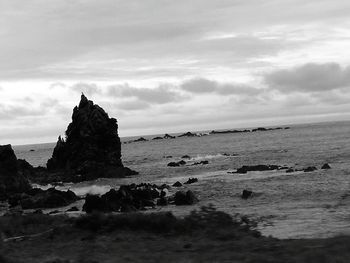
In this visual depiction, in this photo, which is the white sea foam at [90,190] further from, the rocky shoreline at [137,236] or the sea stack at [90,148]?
the sea stack at [90,148]

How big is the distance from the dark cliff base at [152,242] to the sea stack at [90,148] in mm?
50004

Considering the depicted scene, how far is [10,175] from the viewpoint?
62.5 meters

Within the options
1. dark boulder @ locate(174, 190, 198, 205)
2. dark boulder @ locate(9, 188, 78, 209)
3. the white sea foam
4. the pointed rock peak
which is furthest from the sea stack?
dark boulder @ locate(174, 190, 198, 205)

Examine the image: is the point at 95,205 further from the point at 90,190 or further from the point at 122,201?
the point at 90,190

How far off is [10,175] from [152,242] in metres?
41.6

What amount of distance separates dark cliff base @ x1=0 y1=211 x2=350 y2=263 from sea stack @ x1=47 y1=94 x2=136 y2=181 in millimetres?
50004

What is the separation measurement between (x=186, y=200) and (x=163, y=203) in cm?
220

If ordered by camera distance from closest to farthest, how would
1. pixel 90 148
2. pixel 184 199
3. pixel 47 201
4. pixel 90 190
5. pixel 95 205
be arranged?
pixel 95 205 → pixel 184 199 → pixel 47 201 → pixel 90 190 → pixel 90 148

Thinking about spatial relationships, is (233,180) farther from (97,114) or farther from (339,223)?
(97,114)

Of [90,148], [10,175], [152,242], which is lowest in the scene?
[152,242]

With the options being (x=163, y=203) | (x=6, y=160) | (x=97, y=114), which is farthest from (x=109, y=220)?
(x=97, y=114)

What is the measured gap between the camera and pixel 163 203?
43531 mm

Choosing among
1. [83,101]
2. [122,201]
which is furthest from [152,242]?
[83,101]

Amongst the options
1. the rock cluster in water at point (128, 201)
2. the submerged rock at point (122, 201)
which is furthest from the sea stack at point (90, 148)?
the rock cluster in water at point (128, 201)
